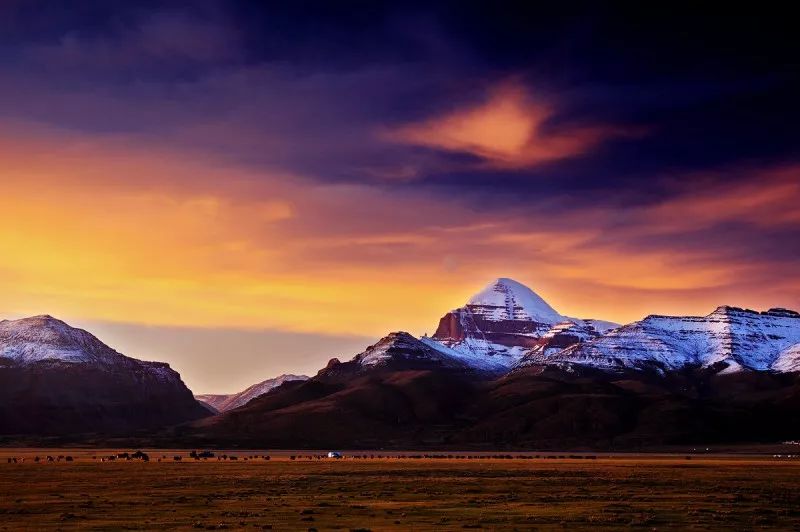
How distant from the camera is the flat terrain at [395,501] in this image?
61594 millimetres

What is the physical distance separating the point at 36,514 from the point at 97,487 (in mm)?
28107

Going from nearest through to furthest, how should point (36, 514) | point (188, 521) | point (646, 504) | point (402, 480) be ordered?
point (188, 521)
point (36, 514)
point (646, 504)
point (402, 480)

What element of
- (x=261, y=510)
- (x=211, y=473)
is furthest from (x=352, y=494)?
(x=211, y=473)

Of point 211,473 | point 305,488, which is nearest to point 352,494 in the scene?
point 305,488

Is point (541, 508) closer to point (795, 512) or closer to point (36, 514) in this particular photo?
point (795, 512)

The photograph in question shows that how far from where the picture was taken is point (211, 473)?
12325 cm

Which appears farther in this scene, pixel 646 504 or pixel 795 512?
pixel 646 504

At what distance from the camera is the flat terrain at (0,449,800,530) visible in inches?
2425

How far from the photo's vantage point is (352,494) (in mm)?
85750

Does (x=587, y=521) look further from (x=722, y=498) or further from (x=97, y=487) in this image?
(x=97, y=487)

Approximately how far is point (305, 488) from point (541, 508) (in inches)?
1151

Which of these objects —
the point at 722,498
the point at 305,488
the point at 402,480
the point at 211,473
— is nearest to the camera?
the point at 722,498

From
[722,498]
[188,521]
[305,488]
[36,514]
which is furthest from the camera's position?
[305,488]

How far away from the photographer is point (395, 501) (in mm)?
77562
